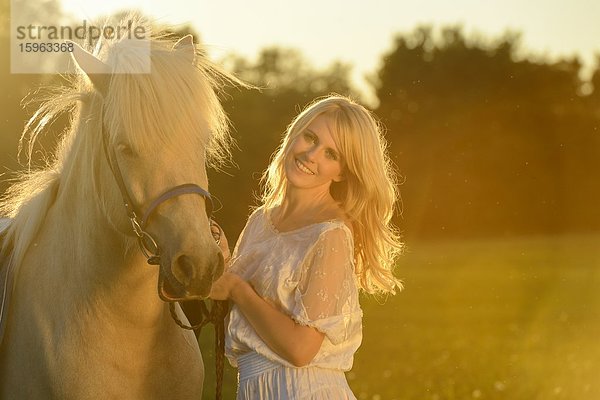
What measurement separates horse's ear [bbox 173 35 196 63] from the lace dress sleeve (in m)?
0.97

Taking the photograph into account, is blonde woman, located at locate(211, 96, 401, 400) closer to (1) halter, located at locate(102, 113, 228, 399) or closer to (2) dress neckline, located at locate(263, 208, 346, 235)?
(2) dress neckline, located at locate(263, 208, 346, 235)

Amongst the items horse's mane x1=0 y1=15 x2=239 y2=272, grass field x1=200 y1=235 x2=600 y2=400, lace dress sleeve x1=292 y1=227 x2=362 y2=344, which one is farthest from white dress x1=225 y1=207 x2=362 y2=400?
grass field x1=200 y1=235 x2=600 y2=400

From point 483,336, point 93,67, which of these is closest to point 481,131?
point 483,336

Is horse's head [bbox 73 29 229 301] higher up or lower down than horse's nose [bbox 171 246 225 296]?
higher up

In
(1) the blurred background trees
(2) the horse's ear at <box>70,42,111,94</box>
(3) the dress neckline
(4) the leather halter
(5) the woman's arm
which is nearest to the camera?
(4) the leather halter

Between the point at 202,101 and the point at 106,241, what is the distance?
727mm

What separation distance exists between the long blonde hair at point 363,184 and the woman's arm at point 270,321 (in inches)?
23.6

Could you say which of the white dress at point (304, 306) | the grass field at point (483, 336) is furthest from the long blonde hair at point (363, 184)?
the grass field at point (483, 336)

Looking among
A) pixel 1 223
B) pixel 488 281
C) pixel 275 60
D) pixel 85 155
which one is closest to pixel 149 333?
pixel 85 155

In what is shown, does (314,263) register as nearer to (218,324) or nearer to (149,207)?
(218,324)

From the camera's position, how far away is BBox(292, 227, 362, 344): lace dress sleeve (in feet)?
14.9

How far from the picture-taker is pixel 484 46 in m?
57.0

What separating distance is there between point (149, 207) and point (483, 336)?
43.1 feet

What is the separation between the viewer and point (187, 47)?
4.43 m
